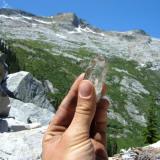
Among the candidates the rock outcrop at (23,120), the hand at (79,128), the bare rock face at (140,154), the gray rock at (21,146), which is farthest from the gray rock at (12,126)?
the hand at (79,128)

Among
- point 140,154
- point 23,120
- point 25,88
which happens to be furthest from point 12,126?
point 25,88

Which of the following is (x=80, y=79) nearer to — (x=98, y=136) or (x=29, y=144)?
(x=98, y=136)

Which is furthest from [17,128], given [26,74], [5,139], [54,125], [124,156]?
[54,125]

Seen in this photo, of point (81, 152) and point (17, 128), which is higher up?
point (81, 152)

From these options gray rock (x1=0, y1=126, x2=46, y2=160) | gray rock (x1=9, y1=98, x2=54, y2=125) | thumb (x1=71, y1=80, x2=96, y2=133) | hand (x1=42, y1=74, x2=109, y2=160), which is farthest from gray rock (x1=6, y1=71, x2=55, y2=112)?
thumb (x1=71, y1=80, x2=96, y2=133)

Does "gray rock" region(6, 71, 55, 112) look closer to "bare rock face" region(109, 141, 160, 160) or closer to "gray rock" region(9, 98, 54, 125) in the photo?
"gray rock" region(9, 98, 54, 125)

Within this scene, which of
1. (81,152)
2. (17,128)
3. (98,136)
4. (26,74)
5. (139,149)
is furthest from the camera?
(26,74)
